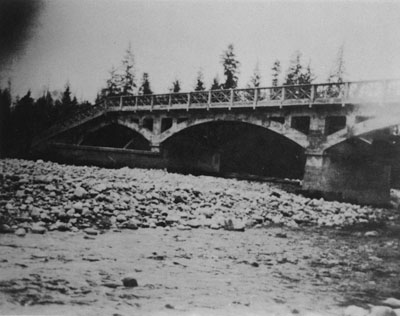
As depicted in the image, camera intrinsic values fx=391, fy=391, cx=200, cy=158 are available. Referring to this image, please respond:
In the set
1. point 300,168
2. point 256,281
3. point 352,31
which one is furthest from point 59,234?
point 300,168

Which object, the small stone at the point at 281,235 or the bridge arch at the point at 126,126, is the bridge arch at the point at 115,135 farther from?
the small stone at the point at 281,235

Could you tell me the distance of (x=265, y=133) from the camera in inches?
947

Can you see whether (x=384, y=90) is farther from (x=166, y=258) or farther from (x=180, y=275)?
(x=180, y=275)

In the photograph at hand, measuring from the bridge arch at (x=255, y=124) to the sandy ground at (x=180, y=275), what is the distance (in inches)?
437

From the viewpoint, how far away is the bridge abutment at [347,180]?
15.0 m

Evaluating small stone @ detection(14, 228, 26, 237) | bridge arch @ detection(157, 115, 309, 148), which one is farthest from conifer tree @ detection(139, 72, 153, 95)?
small stone @ detection(14, 228, 26, 237)

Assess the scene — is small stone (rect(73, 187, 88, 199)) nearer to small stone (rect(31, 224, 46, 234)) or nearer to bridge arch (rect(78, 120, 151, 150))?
small stone (rect(31, 224, 46, 234))

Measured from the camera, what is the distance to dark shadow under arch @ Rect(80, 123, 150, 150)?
27234 mm

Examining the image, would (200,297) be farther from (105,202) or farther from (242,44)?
(242,44)

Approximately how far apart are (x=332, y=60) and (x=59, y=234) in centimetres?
729

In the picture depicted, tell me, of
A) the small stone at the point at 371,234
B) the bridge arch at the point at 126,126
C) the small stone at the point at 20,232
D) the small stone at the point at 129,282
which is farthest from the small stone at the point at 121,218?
the bridge arch at the point at 126,126

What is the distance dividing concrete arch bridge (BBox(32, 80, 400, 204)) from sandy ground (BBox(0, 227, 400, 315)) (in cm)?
931

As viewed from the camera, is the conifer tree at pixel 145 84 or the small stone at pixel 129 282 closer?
the small stone at pixel 129 282

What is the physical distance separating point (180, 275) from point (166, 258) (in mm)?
563
